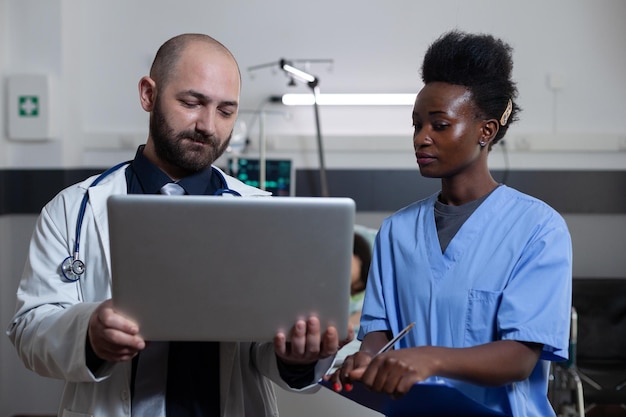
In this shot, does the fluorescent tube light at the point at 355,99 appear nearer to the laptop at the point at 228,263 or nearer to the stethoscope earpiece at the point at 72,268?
the stethoscope earpiece at the point at 72,268

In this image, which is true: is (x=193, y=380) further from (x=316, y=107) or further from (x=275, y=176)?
(x=316, y=107)

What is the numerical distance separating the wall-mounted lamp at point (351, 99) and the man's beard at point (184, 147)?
2681mm

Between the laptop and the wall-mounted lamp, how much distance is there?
3.02 meters

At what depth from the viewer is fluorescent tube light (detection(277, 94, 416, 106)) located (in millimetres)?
4086

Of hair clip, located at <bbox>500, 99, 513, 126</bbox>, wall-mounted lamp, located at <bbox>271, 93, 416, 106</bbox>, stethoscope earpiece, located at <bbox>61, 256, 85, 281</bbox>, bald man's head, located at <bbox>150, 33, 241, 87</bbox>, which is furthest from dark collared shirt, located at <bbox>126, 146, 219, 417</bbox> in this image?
wall-mounted lamp, located at <bbox>271, 93, 416, 106</bbox>

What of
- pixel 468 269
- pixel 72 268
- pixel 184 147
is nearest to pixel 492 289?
pixel 468 269

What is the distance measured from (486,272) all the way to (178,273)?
1.79 ft

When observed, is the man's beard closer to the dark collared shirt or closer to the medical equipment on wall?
the dark collared shirt

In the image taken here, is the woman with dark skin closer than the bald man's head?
Yes

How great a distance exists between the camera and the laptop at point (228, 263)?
109 cm

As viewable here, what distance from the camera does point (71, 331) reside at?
1216mm

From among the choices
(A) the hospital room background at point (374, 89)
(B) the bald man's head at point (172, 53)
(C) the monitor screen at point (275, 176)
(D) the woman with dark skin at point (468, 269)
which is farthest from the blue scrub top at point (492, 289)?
(A) the hospital room background at point (374, 89)

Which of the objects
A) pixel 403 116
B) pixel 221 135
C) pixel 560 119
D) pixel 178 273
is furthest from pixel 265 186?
pixel 178 273

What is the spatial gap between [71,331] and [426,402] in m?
0.57
